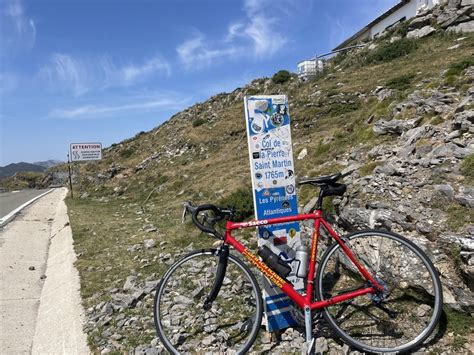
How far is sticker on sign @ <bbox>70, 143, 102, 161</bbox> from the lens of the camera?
93.7 feet

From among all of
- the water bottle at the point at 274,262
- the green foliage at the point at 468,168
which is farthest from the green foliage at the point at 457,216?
the water bottle at the point at 274,262

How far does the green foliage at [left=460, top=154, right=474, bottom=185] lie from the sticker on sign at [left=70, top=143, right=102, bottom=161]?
28914 mm

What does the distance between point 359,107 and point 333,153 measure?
1021 cm

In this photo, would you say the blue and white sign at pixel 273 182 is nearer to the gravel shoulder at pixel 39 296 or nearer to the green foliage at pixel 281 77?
the gravel shoulder at pixel 39 296

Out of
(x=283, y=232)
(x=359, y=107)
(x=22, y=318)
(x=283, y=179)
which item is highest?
(x=359, y=107)

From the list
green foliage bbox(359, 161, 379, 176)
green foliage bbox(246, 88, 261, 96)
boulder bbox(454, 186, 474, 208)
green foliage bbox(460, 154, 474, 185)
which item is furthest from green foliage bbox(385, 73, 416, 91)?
green foliage bbox(246, 88, 261, 96)

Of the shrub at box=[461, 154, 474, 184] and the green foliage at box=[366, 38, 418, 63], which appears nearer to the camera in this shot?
the shrub at box=[461, 154, 474, 184]

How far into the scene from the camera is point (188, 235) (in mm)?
8570

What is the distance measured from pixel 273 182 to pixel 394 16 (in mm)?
47210

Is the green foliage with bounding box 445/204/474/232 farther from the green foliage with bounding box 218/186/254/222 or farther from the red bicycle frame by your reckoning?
the green foliage with bounding box 218/186/254/222

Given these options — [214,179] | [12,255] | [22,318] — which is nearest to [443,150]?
[22,318]

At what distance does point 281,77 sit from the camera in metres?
38.1

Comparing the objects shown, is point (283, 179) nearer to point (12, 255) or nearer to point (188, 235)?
point (188, 235)

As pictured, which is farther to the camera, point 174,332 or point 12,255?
point 12,255
